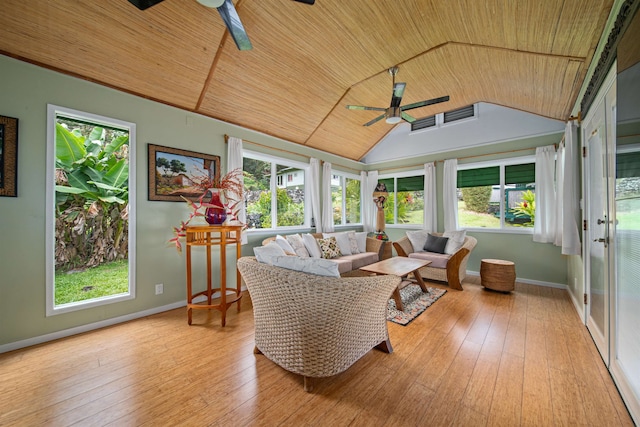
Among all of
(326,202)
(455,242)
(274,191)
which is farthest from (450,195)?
(274,191)

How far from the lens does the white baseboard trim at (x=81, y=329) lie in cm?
227

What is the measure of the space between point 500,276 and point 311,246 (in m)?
3.03

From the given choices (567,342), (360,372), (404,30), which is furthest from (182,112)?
(567,342)

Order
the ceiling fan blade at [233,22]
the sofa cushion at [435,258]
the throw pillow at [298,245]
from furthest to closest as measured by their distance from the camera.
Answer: the sofa cushion at [435,258], the throw pillow at [298,245], the ceiling fan blade at [233,22]

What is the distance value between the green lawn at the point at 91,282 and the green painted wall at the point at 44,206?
103cm

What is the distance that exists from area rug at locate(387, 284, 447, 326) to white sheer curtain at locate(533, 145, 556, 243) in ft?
6.69

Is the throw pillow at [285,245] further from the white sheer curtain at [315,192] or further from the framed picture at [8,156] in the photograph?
the framed picture at [8,156]

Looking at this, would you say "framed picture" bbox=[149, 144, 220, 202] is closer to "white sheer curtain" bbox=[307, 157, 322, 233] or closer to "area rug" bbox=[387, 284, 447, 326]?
"white sheer curtain" bbox=[307, 157, 322, 233]

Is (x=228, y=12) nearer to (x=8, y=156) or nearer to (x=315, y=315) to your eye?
(x=315, y=315)

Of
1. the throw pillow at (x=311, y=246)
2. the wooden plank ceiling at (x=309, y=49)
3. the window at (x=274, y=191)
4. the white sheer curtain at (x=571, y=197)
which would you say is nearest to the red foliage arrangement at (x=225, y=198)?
the window at (x=274, y=191)

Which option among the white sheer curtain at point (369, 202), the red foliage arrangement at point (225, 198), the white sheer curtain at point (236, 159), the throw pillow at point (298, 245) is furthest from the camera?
the white sheer curtain at point (369, 202)

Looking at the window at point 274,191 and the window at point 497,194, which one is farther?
the window at point 497,194

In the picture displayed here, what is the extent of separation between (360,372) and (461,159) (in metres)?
4.84

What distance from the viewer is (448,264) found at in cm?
414
